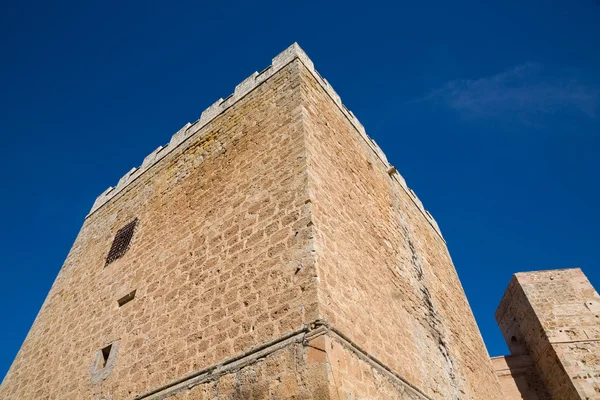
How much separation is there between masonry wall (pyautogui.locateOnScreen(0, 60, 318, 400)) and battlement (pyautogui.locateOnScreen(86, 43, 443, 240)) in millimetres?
219

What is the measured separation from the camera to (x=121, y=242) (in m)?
6.62

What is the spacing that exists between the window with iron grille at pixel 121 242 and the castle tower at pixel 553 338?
33.4ft

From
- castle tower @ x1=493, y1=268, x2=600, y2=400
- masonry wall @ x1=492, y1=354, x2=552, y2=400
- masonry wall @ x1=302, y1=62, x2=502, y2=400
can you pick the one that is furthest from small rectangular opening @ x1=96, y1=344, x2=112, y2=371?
castle tower @ x1=493, y1=268, x2=600, y2=400

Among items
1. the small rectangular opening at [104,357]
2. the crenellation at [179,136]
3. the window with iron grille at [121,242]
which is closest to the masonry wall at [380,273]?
the crenellation at [179,136]

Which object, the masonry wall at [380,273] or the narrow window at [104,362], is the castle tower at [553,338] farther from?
the narrow window at [104,362]

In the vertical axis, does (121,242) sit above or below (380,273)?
above

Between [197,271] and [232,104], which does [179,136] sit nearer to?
[232,104]

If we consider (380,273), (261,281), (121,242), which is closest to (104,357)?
(121,242)

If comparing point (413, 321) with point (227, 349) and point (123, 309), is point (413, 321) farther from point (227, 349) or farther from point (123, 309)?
point (123, 309)

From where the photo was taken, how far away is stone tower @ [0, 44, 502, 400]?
3.41 meters

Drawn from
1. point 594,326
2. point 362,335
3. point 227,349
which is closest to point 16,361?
point 227,349

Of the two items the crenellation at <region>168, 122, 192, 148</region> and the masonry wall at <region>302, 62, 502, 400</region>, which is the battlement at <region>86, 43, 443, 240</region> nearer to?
the crenellation at <region>168, 122, 192, 148</region>

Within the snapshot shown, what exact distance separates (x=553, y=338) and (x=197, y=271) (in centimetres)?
1035

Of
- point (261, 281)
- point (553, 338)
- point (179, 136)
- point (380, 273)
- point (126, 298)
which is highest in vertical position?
point (179, 136)
